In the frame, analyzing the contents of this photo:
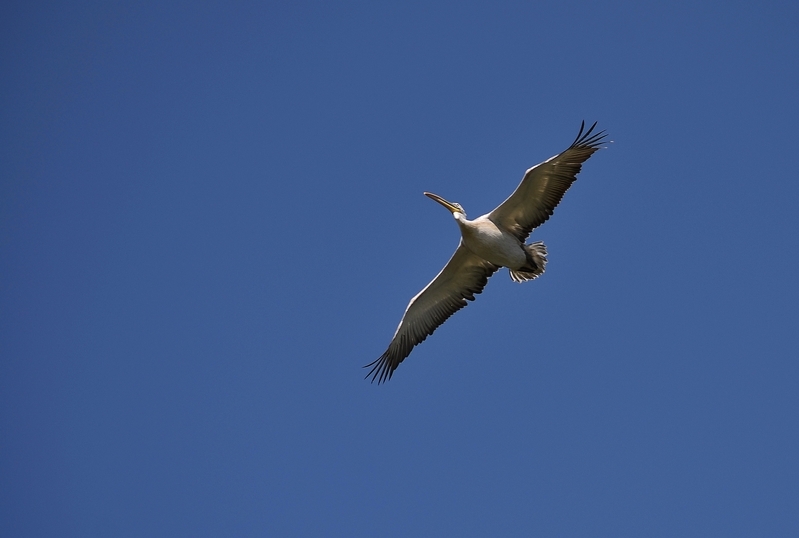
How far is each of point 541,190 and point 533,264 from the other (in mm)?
1181

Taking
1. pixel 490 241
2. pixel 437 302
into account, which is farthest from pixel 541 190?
pixel 437 302

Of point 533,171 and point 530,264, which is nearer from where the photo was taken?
point 533,171

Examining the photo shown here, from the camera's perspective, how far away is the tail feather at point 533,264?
12.9m

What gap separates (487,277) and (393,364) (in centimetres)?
203

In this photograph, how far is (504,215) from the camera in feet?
42.0

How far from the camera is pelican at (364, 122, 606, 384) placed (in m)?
12.2

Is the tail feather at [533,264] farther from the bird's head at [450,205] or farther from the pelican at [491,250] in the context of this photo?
the bird's head at [450,205]

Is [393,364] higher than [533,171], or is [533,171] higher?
[533,171]

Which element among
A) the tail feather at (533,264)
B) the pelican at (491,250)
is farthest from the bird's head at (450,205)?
the tail feather at (533,264)

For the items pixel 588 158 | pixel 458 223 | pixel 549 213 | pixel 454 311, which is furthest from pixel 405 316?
pixel 588 158

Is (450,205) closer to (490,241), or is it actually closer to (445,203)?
(445,203)

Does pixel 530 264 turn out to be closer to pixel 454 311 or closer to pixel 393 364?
pixel 454 311

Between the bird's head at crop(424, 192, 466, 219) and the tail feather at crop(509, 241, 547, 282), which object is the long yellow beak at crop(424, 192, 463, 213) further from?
the tail feather at crop(509, 241, 547, 282)

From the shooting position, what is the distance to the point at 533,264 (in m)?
13.0
